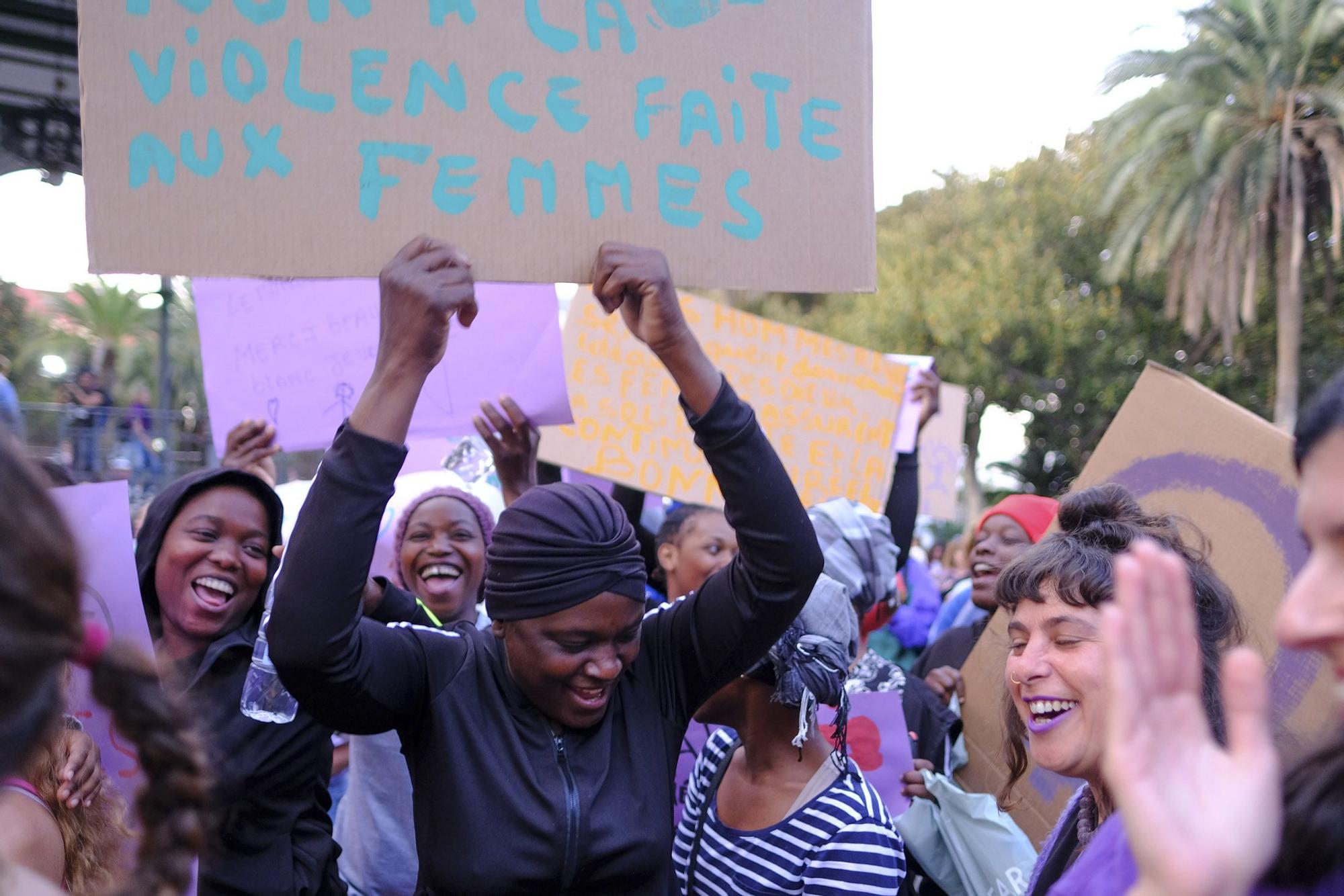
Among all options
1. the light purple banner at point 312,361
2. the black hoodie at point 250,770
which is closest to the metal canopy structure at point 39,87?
the light purple banner at point 312,361

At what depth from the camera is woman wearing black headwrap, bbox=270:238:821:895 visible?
1.97 m

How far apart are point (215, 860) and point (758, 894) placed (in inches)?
45.8

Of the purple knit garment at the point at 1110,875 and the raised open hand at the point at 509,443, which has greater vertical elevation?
the raised open hand at the point at 509,443

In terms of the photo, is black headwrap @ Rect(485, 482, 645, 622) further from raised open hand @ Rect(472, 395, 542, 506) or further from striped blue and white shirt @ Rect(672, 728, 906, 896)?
raised open hand @ Rect(472, 395, 542, 506)

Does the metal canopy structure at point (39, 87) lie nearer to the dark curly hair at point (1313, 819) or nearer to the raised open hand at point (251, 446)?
the raised open hand at point (251, 446)

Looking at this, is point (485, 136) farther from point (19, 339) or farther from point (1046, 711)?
point (19, 339)

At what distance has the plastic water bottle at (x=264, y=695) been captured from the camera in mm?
2480

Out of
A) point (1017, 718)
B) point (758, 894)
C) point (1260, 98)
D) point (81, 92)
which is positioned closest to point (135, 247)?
point (81, 92)

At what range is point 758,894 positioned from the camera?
2.46 metres

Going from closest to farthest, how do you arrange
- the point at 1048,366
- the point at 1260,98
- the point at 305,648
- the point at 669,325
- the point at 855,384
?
the point at 305,648 < the point at 669,325 < the point at 855,384 < the point at 1260,98 < the point at 1048,366

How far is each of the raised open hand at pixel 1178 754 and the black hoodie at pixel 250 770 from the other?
1.99 meters

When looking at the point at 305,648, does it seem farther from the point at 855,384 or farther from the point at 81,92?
the point at 855,384

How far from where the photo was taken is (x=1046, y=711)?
215cm

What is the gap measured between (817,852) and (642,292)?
120 centimetres
